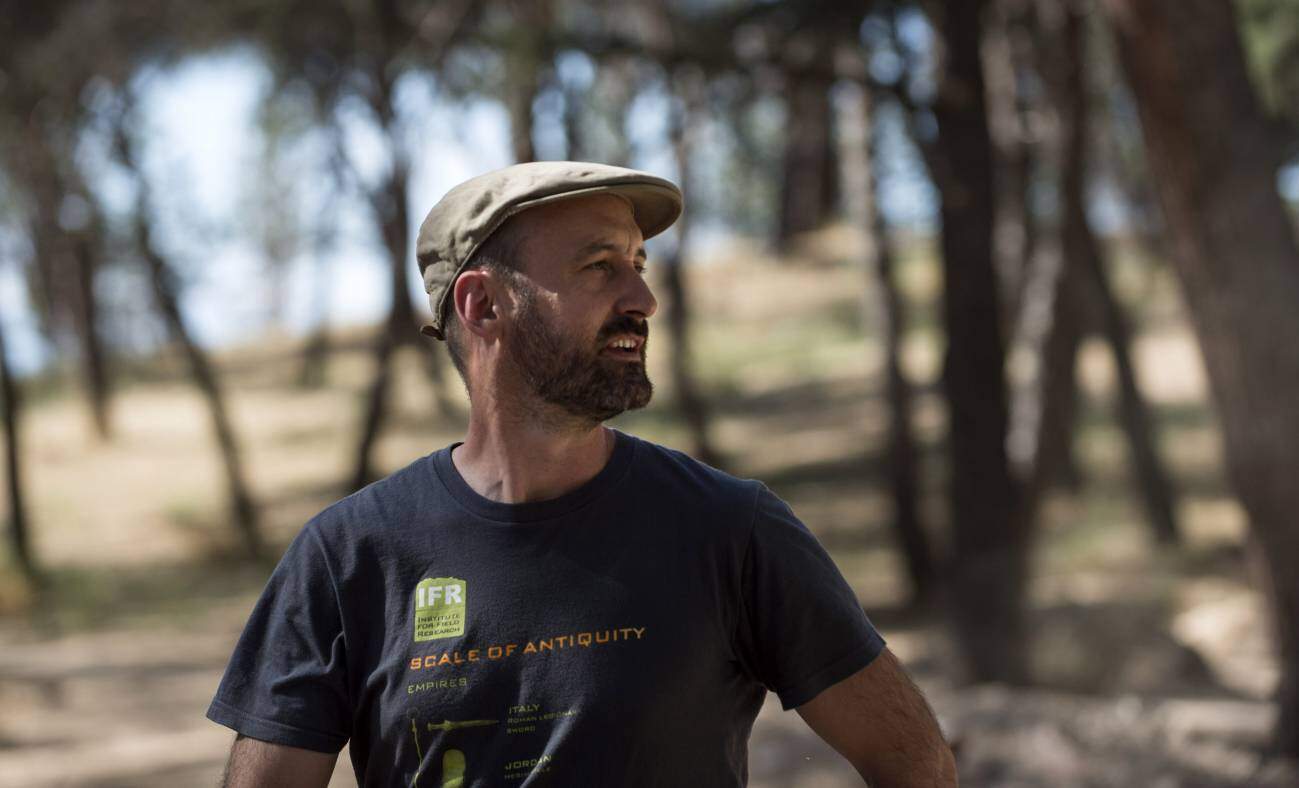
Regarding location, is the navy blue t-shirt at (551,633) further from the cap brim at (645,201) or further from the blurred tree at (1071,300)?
the blurred tree at (1071,300)

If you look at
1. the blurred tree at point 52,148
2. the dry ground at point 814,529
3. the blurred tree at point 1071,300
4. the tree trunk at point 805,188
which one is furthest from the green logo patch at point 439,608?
the tree trunk at point 805,188

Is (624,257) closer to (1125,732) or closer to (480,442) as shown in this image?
(480,442)

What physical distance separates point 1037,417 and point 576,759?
11819 mm

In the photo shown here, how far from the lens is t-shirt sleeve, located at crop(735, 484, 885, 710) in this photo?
2312mm

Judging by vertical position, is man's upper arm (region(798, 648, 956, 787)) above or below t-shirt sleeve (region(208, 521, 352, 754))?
below

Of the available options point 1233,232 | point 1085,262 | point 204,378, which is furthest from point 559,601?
point 204,378

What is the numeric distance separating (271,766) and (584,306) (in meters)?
0.84

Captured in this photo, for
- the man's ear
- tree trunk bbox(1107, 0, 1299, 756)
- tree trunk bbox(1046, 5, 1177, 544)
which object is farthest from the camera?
tree trunk bbox(1046, 5, 1177, 544)

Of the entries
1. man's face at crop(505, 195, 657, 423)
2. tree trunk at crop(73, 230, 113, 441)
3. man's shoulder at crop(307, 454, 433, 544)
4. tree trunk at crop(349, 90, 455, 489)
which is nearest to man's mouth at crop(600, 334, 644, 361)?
man's face at crop(505, 195, 657, 423)

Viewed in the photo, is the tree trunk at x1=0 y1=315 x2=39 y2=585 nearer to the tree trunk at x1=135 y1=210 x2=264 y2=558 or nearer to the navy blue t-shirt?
the tree trunk at x1=135 y1=210 x2=264 y2=558

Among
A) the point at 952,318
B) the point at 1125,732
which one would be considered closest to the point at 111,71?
the point at 952,318

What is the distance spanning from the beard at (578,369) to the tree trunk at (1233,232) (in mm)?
5940

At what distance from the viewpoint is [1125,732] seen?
326 inches

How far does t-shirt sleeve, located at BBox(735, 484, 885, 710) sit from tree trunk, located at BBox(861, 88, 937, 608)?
43.0 ft
